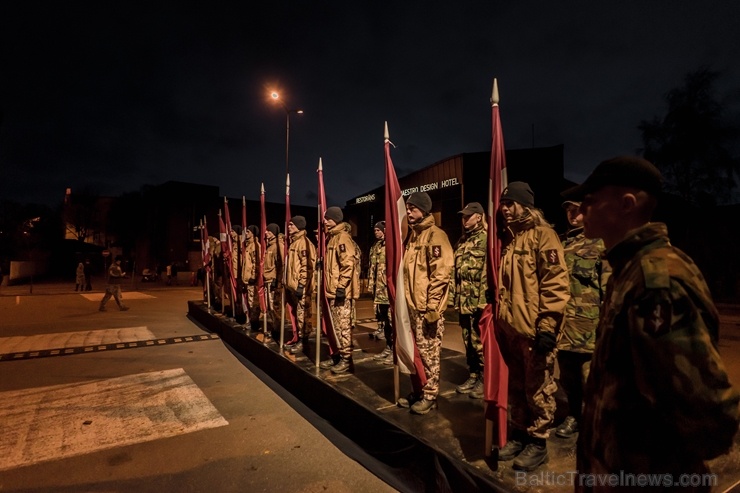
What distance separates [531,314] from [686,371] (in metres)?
1.77

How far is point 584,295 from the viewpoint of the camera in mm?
3566

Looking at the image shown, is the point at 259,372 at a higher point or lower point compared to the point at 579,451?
lower

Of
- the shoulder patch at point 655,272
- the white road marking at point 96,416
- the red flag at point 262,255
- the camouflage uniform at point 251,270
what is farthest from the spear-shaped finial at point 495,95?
the camouflage uniform at point 251,270

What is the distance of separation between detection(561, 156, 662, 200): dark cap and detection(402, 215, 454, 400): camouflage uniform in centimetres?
227

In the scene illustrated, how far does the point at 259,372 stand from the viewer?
663 centimetres

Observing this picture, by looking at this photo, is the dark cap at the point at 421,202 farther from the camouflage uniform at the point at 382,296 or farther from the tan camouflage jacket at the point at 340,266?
the camouflage uniform at the point at 382,296

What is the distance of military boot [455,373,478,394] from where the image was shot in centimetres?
455

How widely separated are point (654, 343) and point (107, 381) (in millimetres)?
7271

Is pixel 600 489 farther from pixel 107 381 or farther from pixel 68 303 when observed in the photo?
pixel 68 303

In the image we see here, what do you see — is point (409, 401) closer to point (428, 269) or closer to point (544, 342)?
point (428, 269)

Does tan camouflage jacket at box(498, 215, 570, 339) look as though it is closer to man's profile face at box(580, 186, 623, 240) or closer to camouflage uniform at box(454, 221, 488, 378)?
man's profile face at box(580, 186, 623, 240)

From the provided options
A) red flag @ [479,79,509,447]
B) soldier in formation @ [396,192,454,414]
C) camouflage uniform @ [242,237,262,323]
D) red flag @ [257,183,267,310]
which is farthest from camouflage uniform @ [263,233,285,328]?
red flag @ [479,79,509,447]

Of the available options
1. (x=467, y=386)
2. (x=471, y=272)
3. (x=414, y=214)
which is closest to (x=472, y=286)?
(x=471, y=272)

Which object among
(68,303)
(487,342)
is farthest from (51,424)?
(68,303)
